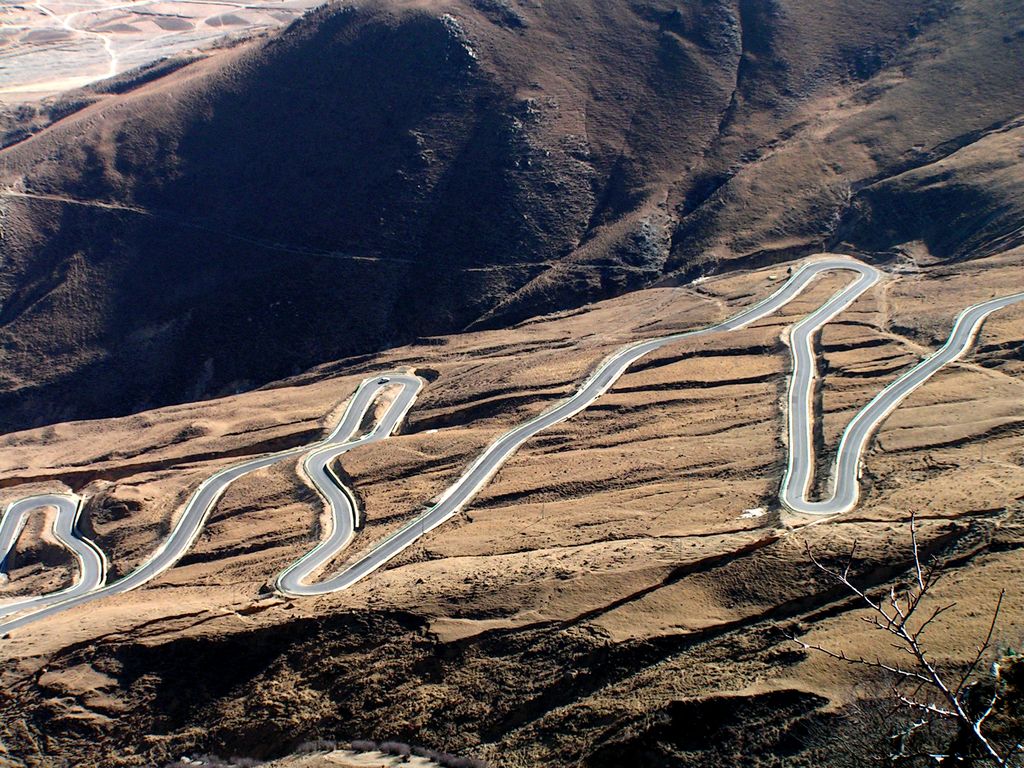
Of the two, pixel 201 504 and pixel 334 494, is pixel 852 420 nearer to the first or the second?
pixel 334 494

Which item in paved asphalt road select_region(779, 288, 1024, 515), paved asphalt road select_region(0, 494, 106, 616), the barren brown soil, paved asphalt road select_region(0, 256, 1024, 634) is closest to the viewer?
the barren brown soil

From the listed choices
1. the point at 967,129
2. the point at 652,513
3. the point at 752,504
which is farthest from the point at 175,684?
the point at 967,129

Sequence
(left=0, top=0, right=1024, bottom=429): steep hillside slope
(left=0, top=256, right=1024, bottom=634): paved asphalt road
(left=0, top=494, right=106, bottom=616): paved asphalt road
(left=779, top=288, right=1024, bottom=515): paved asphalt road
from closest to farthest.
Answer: (left=779, top=288, right=1024, bottom=515): paved asphalt road < (left=0, top=256, right=1024, bottom=634): paved asphalt road < (left=0, top=494, right=106, bottom=616): paved asphalt road < (left=0, top=0, right=1024, bottom=429): steep hillside slope

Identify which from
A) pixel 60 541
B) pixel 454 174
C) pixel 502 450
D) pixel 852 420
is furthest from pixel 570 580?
pixel 454 174

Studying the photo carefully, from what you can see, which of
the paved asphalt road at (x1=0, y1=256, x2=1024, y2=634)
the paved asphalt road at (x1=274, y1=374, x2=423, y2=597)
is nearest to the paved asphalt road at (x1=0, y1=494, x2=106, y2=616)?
the paved asphalt road at (x1=0, y1=256, x2=1024, y2=634)

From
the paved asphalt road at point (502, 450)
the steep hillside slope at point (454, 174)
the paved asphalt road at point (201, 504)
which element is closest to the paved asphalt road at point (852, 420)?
the paved asphalt road at point (502, 450)

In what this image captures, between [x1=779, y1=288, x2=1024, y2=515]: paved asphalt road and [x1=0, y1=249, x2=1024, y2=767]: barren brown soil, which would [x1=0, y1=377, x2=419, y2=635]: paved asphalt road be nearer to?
[x1=0, y1=249, x2=1024, y2=767]: barren brown soil
